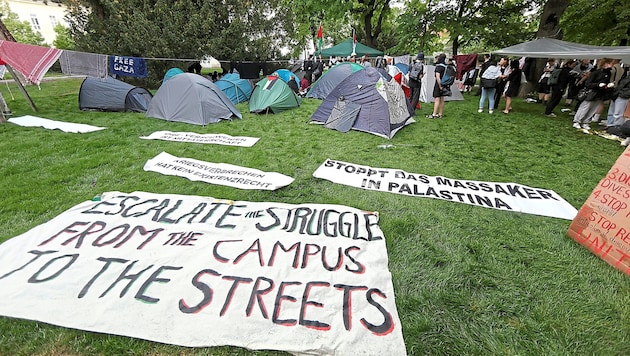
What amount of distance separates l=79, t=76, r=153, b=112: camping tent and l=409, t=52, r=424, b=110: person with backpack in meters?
8.76

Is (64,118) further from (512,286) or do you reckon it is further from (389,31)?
(389,31)

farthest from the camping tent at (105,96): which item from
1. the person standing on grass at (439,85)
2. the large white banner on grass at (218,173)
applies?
the person standing on grass at (439,85)

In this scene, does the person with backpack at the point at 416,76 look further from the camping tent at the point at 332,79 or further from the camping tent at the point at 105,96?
the camping tent at the point at 105,96

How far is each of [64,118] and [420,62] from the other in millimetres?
10266

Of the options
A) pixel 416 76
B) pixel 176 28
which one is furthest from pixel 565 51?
pixel 176 28

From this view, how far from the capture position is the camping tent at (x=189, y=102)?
738 centimetres

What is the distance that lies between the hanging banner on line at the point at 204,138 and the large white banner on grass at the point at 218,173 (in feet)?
3.77

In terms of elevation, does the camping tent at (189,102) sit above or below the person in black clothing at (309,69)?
below

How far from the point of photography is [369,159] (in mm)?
5039

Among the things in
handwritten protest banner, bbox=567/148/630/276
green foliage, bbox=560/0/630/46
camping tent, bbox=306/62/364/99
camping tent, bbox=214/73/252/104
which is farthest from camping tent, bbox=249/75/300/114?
green foliage, bbox=560/0/630/46

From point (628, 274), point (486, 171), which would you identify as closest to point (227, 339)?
point (628, 274)

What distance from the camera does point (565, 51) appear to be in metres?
7.31

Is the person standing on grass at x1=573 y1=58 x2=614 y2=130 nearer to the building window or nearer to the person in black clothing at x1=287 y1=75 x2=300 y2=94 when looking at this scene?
the person in black clothing at x1=287 y1=75 x2=300 y2=94

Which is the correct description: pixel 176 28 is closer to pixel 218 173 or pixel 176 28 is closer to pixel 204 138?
pixel 204 138
